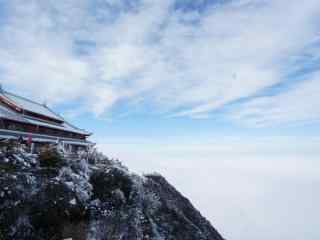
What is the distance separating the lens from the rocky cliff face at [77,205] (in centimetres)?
1725

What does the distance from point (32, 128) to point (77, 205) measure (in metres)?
14.9

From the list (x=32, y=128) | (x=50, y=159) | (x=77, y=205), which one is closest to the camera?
(x=77, y=205)

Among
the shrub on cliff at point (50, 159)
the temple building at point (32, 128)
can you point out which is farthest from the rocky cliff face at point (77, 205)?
the temple building at point (32, 128)

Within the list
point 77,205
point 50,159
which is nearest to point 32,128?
point 50,159

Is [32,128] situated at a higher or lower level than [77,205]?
higher

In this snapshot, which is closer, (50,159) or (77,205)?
(77,205)

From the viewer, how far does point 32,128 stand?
31.0m

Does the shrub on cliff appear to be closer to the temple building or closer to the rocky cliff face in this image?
the rocky cliff face

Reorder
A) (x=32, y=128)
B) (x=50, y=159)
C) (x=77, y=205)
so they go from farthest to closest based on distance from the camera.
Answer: (x=32, y=128)
(x=50, y=159)
(x=77, y=205)

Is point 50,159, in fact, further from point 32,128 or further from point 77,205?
point 32,128

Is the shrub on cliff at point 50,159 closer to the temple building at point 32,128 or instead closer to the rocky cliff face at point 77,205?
the rocky cliff face at point 77,205

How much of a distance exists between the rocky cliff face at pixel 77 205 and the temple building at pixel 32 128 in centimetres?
498

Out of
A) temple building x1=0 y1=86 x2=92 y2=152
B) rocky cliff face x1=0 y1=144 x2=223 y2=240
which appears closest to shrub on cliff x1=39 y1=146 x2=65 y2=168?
rocky cliff face x1=0 y1=144 x2=223 y2=240

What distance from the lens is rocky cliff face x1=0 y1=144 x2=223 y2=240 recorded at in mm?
17250
